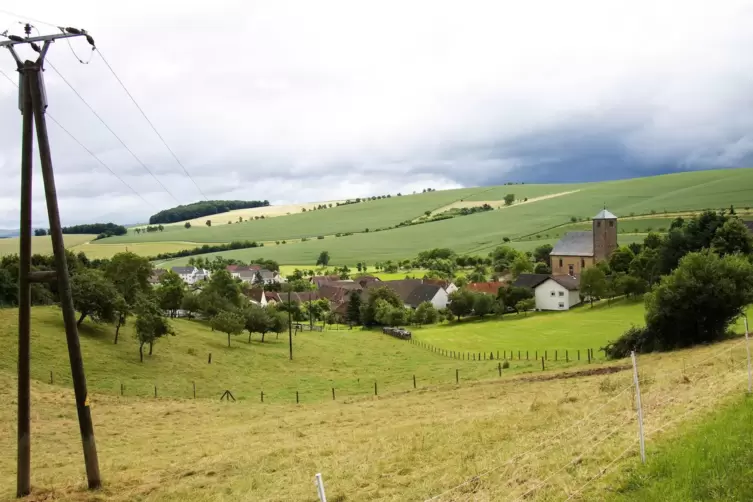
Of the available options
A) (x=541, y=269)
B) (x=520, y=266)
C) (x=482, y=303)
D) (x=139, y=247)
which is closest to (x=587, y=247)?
(x=541, y=269)

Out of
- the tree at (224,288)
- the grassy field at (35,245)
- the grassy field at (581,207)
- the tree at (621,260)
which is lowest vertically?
the tree at (224,288)

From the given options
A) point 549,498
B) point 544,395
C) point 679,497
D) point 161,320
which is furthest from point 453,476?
point 161,320

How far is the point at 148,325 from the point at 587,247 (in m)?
86.0

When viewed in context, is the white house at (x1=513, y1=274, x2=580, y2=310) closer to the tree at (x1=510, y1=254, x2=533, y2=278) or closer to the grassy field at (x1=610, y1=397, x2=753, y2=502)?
the tree at (x1=510, y1=254, x2=533, y2=278)

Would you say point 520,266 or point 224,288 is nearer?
point 224,288

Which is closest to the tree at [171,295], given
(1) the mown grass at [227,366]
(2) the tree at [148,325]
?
(1) the mown grass at [227,366]

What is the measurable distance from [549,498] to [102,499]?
1009 cm

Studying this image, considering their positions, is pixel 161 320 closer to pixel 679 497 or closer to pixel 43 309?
pixel 43 309

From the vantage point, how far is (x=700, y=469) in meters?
8.36

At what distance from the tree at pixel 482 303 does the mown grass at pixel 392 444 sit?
2116 inches

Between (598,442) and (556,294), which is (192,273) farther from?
(598,442)

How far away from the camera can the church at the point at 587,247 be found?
353 ft

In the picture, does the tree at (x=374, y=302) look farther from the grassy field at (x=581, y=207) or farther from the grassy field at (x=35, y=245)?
the grassy field at (x=35, y=245)

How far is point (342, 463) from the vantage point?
14.9 m
